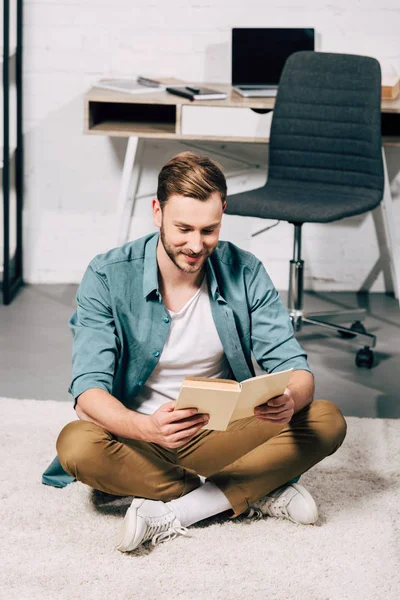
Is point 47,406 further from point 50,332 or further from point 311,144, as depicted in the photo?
point 311,144

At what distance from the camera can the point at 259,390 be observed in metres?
1.93

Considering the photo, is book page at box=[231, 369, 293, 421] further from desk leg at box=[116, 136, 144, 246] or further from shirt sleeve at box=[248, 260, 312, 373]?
desk leg at box=[116, 136, 144, 246]

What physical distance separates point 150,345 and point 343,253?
2.10 meters

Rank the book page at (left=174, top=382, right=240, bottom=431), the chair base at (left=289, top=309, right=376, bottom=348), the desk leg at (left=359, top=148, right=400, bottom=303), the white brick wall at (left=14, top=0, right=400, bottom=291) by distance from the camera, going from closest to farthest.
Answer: the book page at (left=174, top=382, right=240, bottom=431) → the chair base at (left=289, top=309, right=376, bottom=348) → the white brick wall at (left=14, top=0, right=400, bottom=291) → the desk leg at (left=359, top=148, right=400, bottom=303)

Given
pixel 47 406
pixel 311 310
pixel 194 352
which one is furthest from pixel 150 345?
pixel 311 310

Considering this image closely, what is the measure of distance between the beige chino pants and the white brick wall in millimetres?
1947

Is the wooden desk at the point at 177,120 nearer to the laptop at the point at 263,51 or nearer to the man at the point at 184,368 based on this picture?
the laptop at the point at 263,51

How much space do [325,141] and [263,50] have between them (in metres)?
0.53

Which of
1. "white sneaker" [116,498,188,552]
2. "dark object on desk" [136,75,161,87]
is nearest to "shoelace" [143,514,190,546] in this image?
"white sneaker" [116,498,188,552]

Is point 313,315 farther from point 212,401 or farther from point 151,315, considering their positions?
point 212,401

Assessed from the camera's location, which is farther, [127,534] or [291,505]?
[291,505]

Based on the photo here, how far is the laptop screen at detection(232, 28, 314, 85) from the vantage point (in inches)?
150

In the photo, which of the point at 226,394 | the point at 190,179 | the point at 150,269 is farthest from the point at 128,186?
the point at 226,394

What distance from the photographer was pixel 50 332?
3.61 m
